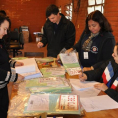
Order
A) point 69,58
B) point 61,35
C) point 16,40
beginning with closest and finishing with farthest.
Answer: point 69,58
point 61,35
point 16,40

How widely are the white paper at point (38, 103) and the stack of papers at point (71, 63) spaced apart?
0.68m

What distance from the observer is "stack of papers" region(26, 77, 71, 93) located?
1277mm

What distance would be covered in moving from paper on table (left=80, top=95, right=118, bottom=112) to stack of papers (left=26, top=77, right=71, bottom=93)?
0.61ft

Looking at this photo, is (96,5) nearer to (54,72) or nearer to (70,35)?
(70,35)

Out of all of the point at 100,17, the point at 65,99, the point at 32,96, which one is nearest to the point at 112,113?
the point at 65,99

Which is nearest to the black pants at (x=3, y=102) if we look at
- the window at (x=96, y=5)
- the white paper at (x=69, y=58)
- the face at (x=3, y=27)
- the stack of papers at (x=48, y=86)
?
the stack of papers at (x=48, y=86)

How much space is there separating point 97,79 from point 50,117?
0.86 metres

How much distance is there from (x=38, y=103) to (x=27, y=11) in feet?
27.5

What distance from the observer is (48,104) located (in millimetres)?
1050

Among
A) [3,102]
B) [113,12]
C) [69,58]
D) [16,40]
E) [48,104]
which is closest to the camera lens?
[48,104]

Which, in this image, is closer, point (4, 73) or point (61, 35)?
point (4, 73)

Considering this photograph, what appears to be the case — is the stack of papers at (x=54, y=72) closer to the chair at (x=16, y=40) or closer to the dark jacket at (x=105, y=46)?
the dark jacket at (x=105, y=46)

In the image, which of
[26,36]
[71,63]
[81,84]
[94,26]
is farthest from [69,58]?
[26,36]

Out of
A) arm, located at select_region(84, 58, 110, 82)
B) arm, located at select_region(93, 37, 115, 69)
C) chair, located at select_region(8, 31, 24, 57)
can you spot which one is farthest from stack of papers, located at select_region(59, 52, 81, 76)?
chair, located at select_region(8, 31, 24, 57)
